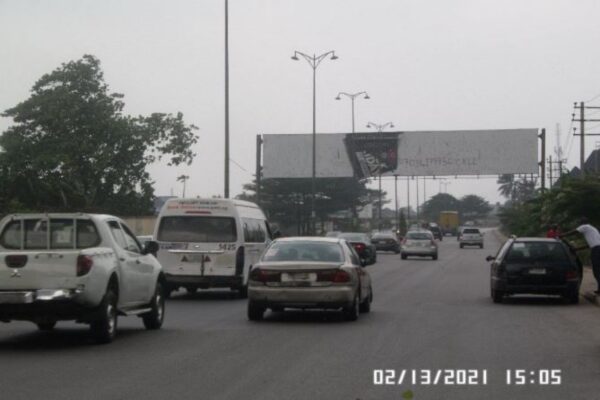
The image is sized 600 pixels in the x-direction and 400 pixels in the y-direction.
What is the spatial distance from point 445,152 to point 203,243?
45.0 m

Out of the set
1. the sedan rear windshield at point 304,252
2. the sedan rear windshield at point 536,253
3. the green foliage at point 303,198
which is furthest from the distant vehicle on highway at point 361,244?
the green foliage at point 303,198

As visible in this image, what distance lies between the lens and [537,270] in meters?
23.1

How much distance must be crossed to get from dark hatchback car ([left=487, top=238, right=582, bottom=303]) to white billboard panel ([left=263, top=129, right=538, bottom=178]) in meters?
44.5

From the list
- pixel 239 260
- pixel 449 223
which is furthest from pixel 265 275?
pixel 449 223

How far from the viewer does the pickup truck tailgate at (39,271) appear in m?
14.4

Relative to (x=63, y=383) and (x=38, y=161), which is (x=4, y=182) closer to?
(x=38, y=161)

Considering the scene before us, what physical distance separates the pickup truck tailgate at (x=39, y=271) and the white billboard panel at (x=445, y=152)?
55.0m

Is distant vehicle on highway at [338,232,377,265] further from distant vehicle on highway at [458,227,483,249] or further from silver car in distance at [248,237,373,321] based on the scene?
distant vehicle on highway at [458,227,483,249]

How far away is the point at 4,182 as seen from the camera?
54438mm

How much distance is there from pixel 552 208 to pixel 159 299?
25.0 meters

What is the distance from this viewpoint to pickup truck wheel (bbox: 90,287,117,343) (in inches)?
589

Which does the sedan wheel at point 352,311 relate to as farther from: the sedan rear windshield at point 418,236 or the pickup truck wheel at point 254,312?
the sedan rear windshield at point 418,236

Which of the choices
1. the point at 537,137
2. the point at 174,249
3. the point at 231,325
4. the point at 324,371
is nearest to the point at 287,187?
the point at 537,137
